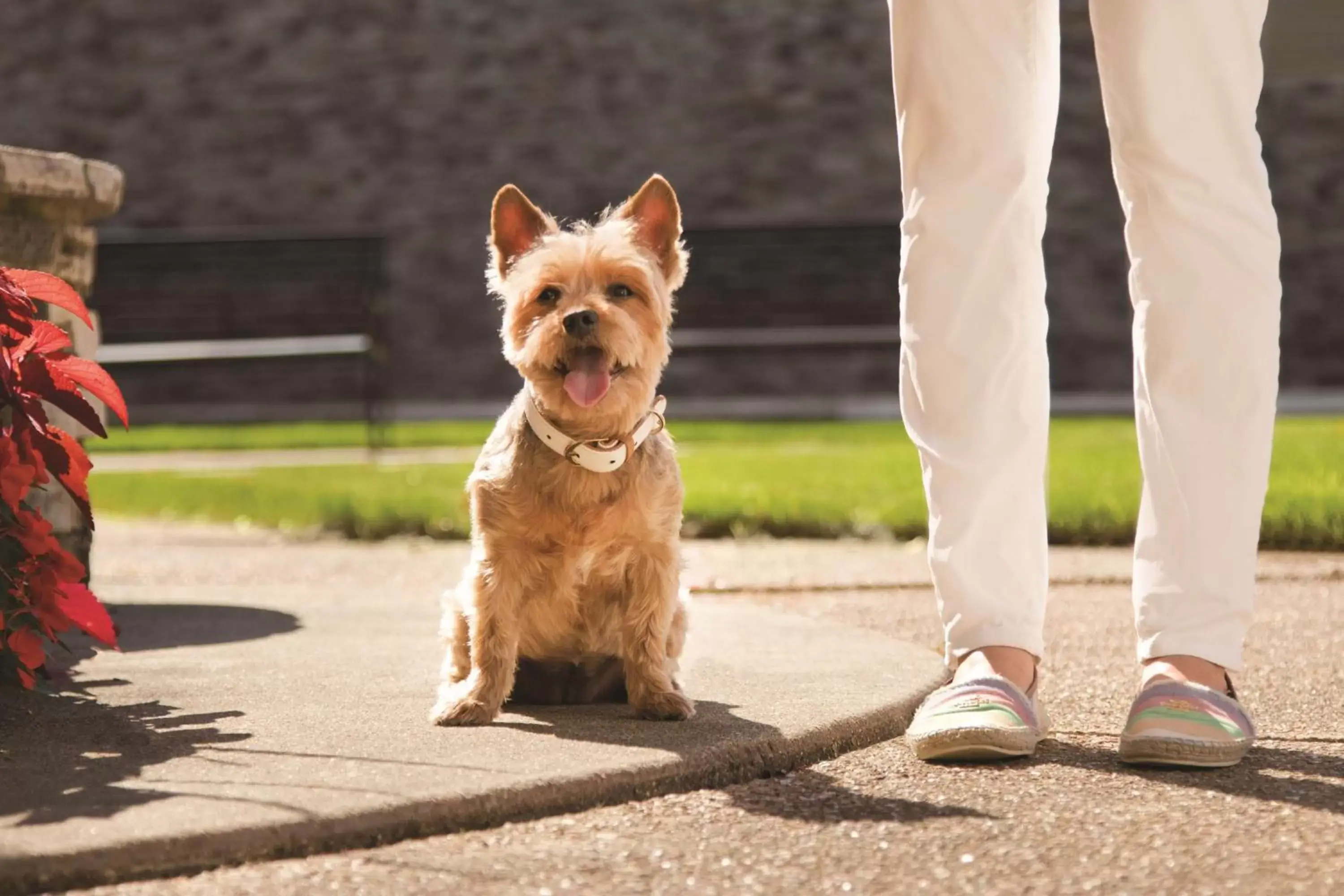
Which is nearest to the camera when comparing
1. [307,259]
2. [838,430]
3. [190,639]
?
[190,639]

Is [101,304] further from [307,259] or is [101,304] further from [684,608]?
→ [684,608]

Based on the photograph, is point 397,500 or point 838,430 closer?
point 397,500

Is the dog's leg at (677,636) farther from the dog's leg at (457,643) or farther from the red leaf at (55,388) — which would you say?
the red leaf at (55,388)

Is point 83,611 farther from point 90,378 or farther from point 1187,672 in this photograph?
point 1187,672

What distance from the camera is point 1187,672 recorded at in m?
3.05

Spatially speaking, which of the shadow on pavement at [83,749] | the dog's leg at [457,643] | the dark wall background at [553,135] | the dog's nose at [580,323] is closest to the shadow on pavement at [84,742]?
the shadow on pavement at [83,749]

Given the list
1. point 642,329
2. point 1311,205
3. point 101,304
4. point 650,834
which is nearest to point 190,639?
point 642,329

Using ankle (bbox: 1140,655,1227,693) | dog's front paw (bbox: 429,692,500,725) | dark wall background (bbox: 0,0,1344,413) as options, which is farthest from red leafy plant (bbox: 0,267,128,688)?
dark wall background (bbox: 0,0,1344,413)

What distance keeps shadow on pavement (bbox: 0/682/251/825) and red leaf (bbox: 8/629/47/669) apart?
5.0 inches

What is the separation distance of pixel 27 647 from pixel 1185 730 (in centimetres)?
207

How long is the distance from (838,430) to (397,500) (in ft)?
18.0

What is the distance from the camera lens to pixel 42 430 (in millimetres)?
3221

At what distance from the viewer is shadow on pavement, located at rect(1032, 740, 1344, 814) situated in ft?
8.92

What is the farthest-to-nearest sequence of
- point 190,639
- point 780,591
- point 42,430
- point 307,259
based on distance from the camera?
point 307,259 → point 780,591 → point 190,639 → point 42,430
